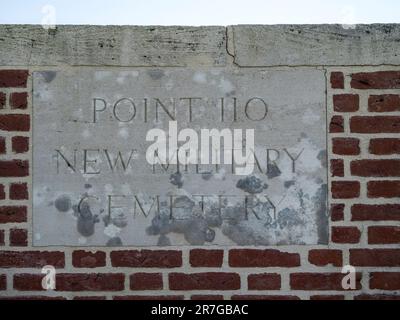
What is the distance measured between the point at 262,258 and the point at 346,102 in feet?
2.95

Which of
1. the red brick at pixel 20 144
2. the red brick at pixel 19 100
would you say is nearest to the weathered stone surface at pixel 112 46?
the red brick at pixel 19 100

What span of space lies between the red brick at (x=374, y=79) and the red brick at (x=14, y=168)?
67.6 inches

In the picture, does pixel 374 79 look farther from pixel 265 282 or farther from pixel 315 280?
pixel 265 282

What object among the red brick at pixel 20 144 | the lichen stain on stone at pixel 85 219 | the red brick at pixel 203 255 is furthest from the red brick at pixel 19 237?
the red brick at pixel 203 255

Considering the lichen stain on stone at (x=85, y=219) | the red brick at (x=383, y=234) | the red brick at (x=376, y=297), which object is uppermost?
the lichen stain on stone at (x=85, y=219)

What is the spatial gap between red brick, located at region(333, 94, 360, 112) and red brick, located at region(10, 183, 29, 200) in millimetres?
1625

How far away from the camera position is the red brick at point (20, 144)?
3633 mm

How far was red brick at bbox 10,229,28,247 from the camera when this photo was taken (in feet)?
11.8

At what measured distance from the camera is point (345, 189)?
3602 mm

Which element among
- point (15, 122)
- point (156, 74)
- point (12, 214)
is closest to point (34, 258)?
point (12, 214)

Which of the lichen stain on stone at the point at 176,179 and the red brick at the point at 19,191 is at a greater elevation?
the lichen stain on stone at the point at 176,179

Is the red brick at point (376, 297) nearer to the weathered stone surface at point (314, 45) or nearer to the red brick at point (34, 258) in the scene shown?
the weathered stone surface at point (314, 45)

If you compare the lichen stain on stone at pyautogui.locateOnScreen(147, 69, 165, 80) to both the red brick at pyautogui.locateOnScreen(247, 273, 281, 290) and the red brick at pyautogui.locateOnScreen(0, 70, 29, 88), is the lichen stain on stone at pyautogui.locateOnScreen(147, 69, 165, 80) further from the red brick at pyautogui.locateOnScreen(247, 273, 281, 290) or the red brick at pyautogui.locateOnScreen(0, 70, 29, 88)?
the red brick at pyautogui.locateOnScreen(247, 273, 281, 290)

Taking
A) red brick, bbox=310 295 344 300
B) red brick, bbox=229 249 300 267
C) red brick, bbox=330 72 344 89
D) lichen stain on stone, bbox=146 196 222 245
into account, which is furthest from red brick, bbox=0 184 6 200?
red brick, bbox=330 72 344 89
